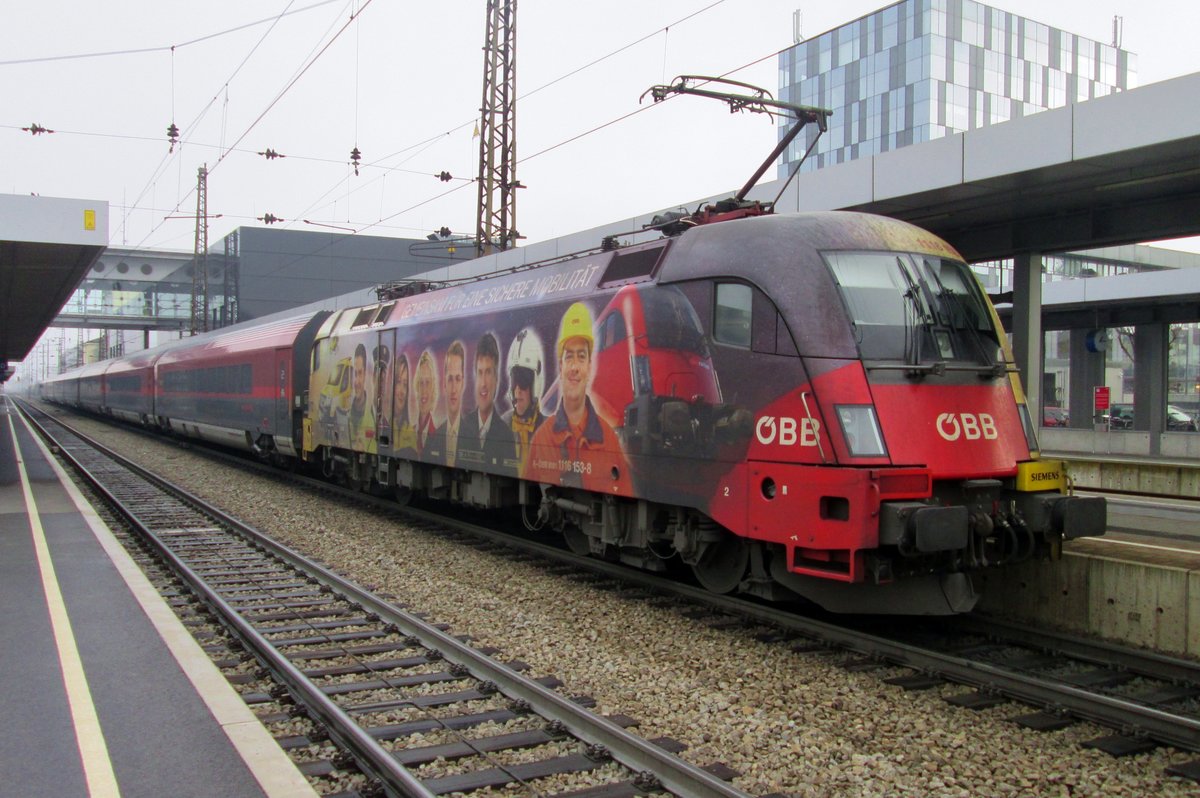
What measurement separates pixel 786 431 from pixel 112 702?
4.64 metres

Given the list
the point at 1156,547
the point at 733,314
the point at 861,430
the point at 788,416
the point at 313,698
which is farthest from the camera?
the point at 1156,547

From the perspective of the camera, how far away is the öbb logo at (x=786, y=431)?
6.81m

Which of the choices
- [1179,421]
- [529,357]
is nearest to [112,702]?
[529,357]

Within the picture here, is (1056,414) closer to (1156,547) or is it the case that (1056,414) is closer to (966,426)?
(1156,547)

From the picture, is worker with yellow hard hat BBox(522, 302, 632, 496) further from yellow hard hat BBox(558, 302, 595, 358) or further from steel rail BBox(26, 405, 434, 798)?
steel rail BBox(26, 405, 434, 798)

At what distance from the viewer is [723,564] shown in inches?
334

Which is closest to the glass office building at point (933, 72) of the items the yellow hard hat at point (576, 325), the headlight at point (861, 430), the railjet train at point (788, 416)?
the yellow hard hat at point (576, 325)

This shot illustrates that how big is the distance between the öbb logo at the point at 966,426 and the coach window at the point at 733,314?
152cm

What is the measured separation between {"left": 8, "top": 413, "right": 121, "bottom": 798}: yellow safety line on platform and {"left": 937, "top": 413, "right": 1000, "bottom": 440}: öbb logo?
551cm

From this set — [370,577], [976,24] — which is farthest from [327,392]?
[976,24]

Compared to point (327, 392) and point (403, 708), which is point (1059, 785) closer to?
point (403, 708)

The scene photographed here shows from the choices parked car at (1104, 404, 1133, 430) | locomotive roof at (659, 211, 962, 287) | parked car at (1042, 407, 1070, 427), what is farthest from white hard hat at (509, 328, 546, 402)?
parked car at (1042, 407, 1070, 427)

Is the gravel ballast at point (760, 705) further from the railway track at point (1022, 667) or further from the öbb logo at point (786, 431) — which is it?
the öbb logo at point (786, 431)

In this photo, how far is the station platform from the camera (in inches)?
179
